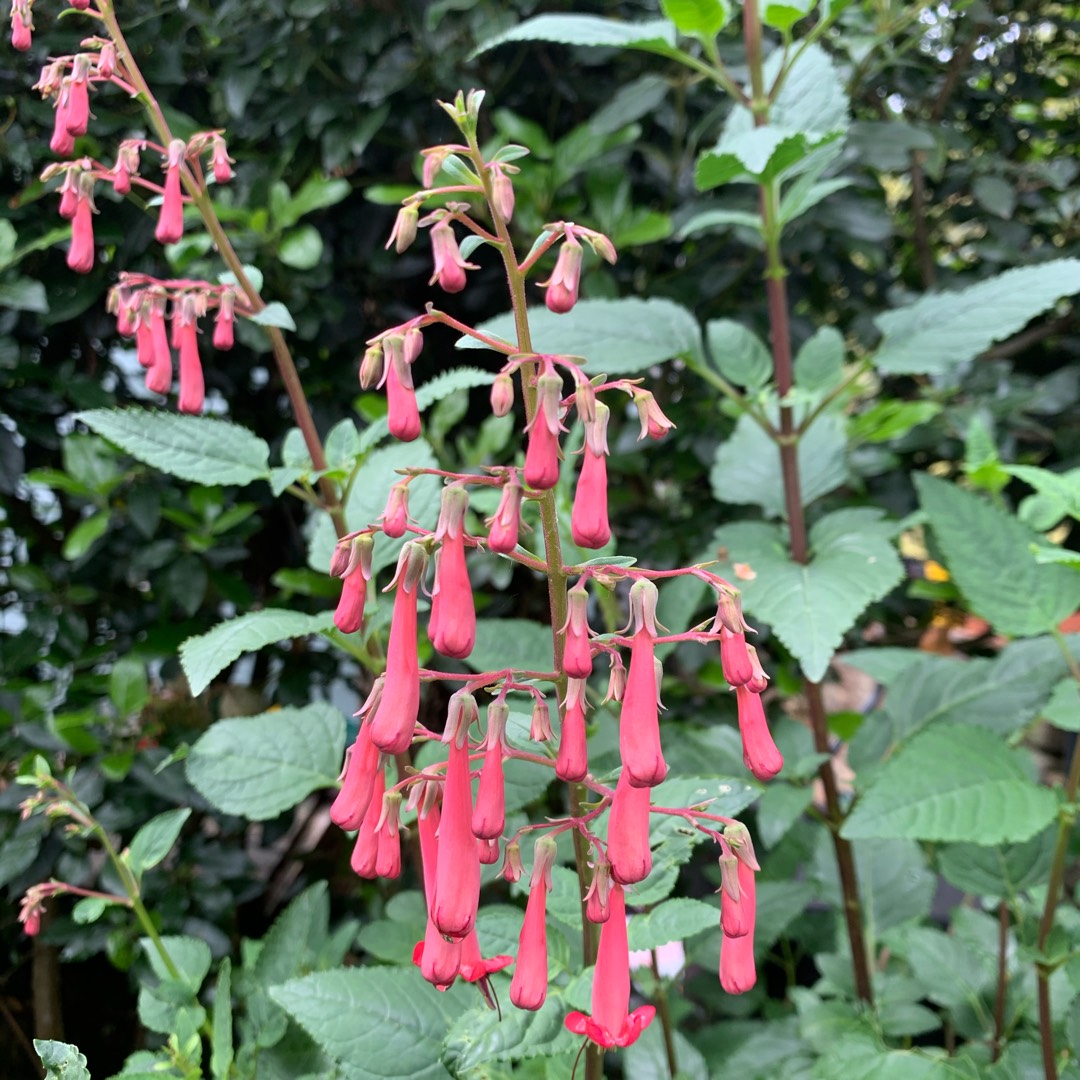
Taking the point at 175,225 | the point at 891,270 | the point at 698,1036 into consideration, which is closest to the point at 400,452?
the point at 175,225

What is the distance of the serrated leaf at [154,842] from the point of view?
0.81 metres

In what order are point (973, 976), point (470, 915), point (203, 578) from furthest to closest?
point (203, 578), point (973, 976), point (470, 915)

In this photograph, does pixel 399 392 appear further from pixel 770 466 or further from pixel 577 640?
pixel 770 466

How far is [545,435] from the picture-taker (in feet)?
1.45

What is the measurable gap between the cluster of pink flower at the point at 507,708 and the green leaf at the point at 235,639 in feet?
0.54

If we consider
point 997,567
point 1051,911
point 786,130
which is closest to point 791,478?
point 997,567

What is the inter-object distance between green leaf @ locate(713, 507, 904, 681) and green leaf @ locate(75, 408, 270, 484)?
1.61ft

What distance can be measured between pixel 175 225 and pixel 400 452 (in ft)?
0.97

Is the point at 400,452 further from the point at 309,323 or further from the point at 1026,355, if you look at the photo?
the point at 1026,355

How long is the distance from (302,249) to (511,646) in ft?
2.07

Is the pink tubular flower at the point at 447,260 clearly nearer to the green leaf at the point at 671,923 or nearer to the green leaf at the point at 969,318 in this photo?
the green leaf at the point at 671,923

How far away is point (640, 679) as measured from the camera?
0.45 metres

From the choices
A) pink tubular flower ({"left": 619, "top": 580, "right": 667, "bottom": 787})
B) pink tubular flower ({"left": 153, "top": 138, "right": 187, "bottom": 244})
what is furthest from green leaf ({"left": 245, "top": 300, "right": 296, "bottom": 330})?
pink tubular flower ({"left": 619, "top": 580, "right": 667, "bottom": 787})

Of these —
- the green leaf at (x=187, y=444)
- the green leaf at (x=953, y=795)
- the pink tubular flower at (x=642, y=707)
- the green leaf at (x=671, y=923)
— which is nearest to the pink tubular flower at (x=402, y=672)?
the pink tubular flower at (x=642, y=707)
